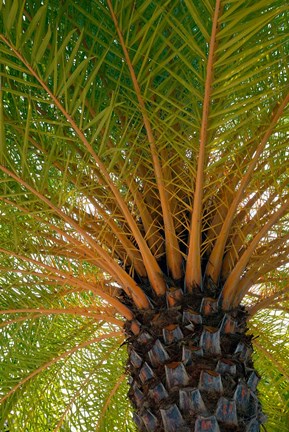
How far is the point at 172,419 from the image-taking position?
1.89m

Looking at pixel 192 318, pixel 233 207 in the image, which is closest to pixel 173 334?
pixel 192 318

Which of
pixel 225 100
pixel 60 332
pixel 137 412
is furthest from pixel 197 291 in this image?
pixel 60 332

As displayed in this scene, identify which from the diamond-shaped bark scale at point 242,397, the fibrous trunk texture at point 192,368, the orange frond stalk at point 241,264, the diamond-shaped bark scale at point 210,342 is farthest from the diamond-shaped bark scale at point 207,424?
the orange frond stalk at point 241,264

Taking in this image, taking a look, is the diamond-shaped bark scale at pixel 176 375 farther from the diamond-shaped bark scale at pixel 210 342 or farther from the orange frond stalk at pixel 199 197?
the orange frond stalk at pixel 199 197

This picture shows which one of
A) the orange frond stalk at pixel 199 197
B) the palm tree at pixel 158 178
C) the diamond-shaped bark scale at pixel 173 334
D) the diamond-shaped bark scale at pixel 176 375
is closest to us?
the orange frond stalk at pixel 199 197

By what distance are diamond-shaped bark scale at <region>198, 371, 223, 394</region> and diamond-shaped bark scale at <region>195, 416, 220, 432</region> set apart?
10 centimetres

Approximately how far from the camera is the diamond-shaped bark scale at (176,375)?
6.36 feet

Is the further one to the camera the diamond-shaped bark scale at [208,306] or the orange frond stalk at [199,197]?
the diamond-shaped bark scale at [208,306]

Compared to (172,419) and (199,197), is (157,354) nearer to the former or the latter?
(172,419)

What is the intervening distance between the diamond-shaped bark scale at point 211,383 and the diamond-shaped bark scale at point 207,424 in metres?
0.10

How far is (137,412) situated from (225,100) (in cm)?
111

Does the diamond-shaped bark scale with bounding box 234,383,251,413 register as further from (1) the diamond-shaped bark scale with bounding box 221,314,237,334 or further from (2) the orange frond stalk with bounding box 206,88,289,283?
(2) the orange frond stalk with bounding box 206,88,289,283

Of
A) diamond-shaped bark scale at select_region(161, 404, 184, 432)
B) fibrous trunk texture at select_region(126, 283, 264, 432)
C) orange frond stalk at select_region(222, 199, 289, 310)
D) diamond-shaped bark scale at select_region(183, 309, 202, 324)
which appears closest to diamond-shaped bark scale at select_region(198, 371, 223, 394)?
fibrous trunk texture at select_region(126, 283, 264, 432)

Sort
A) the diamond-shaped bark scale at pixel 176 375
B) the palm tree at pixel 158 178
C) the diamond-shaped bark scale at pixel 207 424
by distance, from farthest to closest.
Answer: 1. the diamond-shaped bark scale at pixel 176 375
2. the diamond-shaped bark scale at pixel 207 424
3. the palm tree at pixel 158 178
